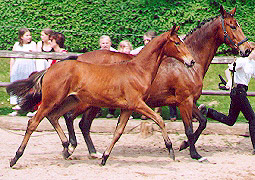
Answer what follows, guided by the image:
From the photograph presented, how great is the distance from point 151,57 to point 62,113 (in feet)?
4.74

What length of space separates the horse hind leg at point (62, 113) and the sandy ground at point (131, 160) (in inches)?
8.1

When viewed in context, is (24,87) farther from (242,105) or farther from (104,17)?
(104,17)

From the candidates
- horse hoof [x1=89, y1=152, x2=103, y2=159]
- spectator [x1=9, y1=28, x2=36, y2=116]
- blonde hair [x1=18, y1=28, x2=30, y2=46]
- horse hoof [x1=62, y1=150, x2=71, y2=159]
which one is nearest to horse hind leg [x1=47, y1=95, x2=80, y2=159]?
horse hoof [x1=62, y1=150, x2=71, y2=159]

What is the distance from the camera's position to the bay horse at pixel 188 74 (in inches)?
312

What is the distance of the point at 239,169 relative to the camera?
23.7 ft

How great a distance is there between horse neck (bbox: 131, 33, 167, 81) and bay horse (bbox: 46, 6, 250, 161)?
28.9 inches

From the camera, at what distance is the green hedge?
1288cm

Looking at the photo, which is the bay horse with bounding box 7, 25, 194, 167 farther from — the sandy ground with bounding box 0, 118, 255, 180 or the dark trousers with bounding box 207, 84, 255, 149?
the dark trousers with bounding box 207, 84, 255, 149

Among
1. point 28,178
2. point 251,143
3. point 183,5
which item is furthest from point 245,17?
point 28,178

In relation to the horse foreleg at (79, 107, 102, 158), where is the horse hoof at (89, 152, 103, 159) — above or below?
below

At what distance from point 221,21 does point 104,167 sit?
2.82 meters

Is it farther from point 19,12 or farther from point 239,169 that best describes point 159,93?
point 19,12

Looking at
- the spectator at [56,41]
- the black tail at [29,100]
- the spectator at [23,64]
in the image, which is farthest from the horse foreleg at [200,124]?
the spectator at [23,64]

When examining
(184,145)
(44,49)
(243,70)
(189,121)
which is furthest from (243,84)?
(44,49)
